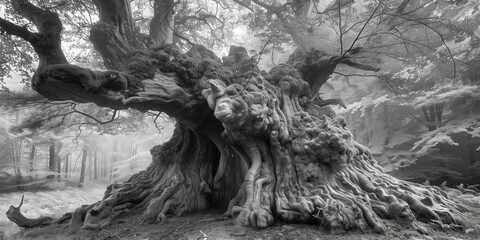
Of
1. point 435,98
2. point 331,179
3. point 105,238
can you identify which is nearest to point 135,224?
point 105,238

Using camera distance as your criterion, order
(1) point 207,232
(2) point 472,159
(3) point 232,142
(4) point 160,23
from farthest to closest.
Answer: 1. (2) point 472,159
2. (4) point 160,23
3. (3) point 232,142
4. (1) point 207,232

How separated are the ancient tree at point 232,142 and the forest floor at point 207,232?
0.14 m

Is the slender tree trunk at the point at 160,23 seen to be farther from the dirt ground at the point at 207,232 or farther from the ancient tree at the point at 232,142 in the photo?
the dirt ground at the point at 207,232

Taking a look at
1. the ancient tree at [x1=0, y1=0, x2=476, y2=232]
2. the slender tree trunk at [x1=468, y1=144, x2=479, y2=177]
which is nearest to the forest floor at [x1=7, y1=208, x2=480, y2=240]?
the ancient tree at [x1=0, y1=0, x2=476, y2=232]

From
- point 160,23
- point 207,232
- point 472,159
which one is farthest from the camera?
point 472,159

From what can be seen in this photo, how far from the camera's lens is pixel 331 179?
371 centimetres

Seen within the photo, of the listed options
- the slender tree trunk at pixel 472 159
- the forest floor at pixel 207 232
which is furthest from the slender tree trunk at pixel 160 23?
the slender tree trunk at pixel 472 159

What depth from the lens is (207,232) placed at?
10.3 feet

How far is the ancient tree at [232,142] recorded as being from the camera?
318 centimetres

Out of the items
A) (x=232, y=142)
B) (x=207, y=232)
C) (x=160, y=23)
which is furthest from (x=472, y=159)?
(x=160, y=23)

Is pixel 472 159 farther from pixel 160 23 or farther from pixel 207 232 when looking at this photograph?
pixel 160 23

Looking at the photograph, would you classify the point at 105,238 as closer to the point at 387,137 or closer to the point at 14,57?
the point at 14,57

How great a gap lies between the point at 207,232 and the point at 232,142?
4.96 ft

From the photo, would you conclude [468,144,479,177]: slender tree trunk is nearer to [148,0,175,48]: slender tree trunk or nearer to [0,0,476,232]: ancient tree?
[0,0,476,232]: ancient tree
